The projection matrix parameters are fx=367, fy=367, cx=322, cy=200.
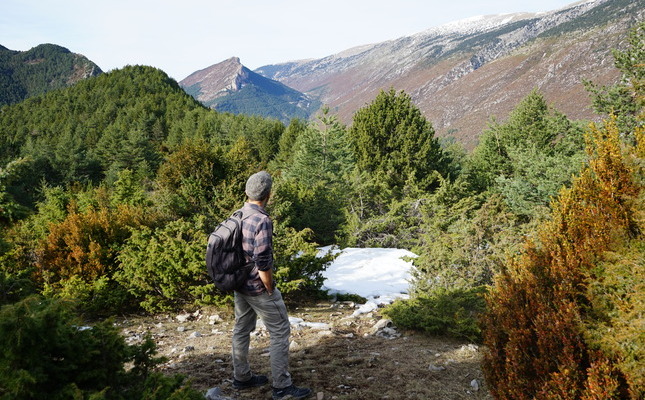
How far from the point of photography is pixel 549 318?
2.36 m

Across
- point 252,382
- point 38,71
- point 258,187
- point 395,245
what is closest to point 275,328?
point 252,382

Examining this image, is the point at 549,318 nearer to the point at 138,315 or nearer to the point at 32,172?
the point at 138,315

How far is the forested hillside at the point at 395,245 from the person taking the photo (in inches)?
79.9

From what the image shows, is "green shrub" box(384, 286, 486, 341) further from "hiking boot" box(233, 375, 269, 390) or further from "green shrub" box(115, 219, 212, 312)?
"green shrub" box(115, 219, 212, 312)

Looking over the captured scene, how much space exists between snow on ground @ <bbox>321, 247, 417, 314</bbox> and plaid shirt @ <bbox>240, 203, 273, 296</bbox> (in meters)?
3.78

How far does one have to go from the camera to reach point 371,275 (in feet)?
28.1

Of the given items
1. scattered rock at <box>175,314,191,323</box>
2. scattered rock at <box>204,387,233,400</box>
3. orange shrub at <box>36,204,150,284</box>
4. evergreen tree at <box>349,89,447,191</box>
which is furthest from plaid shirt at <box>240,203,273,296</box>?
evergreen tree at <box>349,89,447,191</box>

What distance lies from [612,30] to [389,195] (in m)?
164

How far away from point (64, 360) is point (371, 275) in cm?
722

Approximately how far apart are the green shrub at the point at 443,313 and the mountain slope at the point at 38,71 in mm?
135621

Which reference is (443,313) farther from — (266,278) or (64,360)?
(64,360)

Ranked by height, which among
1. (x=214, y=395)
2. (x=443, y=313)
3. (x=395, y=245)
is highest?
(x=214, y=395)

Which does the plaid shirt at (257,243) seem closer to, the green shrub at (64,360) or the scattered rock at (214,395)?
the scattered rock at (214,395)

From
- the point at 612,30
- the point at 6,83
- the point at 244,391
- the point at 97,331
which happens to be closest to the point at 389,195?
the point at 244,391
